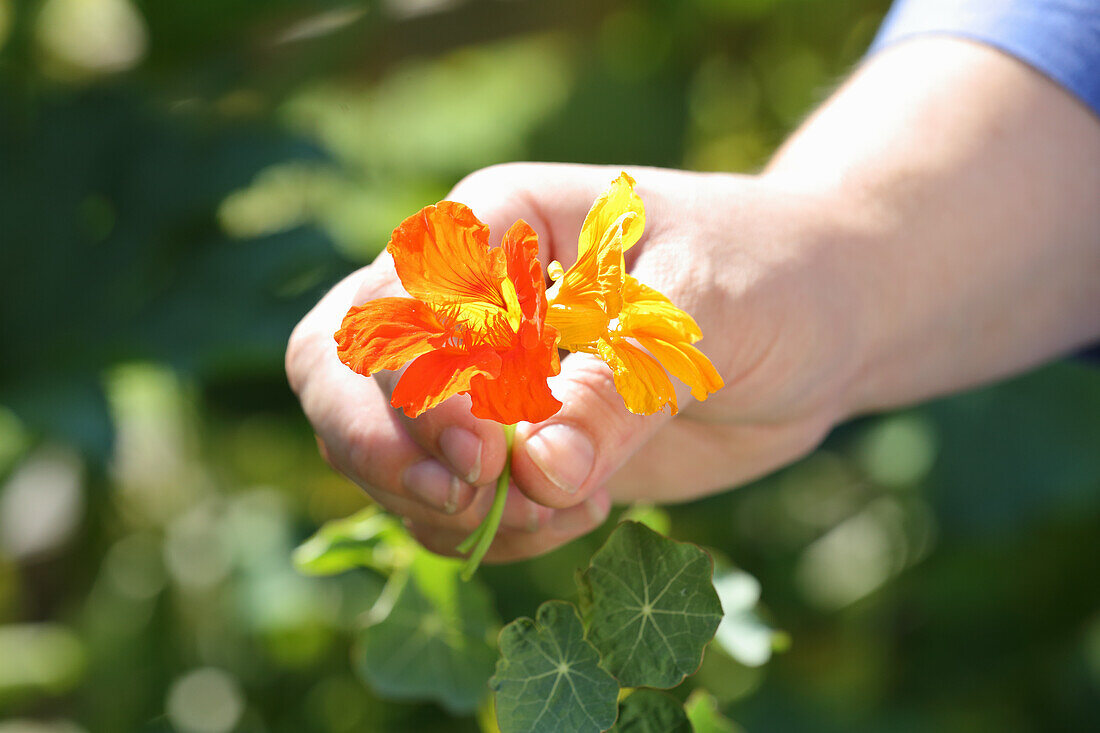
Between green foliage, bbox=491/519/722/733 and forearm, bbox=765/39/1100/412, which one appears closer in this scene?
green foliage, bbox=491/519/722/733

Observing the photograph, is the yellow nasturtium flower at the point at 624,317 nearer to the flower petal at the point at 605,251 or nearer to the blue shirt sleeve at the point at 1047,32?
the flower petal at the point at 605,251

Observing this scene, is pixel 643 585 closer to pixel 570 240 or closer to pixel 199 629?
pixel 570 240

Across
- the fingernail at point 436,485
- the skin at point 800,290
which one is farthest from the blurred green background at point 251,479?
the fingernail at point 436,485

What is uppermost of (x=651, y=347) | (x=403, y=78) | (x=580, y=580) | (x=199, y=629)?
(x=651, y=347)

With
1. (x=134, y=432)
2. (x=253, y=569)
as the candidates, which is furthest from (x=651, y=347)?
(x=134, y=432)

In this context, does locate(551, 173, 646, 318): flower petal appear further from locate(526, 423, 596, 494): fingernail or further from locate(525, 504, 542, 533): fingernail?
locate(525, 504, 542, 533): fingernail

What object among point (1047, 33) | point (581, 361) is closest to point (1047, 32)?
point (1047, 33)

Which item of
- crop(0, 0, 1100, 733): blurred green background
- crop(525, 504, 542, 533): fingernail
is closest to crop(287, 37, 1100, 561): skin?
crop(525, 504, 542, 533): fingernail
